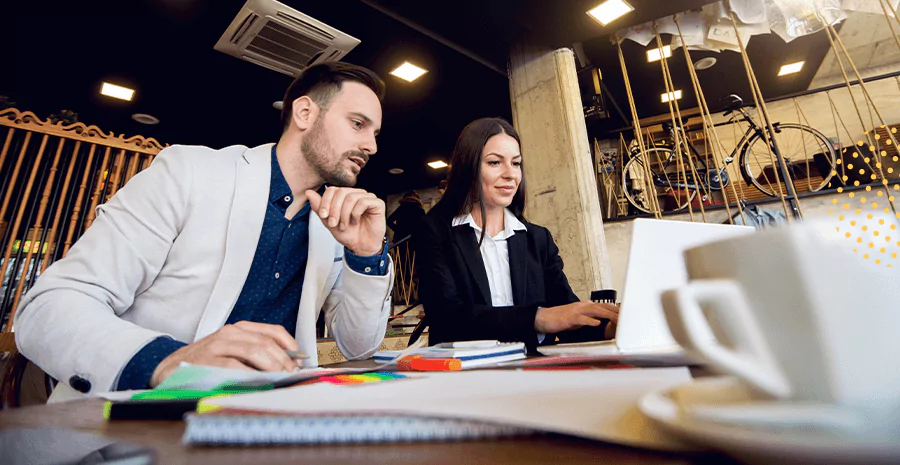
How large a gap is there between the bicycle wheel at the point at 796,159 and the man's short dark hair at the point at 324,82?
230 inches

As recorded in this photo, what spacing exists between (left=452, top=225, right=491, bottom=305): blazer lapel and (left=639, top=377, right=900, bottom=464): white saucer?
58.1 inches

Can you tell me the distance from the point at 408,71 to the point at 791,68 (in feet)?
18.3

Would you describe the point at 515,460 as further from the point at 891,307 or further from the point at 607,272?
the point at 607,272

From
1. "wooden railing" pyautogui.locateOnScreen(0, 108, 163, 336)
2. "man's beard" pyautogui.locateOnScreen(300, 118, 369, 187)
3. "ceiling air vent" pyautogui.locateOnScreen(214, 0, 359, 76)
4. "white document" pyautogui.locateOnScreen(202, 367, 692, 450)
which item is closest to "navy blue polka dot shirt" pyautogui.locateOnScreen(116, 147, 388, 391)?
"man's beard" pyautogui.locateOnScreen(300, 118, 369, 187)

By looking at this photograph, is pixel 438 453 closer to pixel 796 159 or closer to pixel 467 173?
pixel 467 173

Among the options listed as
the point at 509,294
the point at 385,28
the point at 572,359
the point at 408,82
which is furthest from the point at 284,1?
the point at 572,359

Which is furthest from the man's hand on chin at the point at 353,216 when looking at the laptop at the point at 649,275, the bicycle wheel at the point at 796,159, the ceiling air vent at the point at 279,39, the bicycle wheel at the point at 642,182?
the bicycle wheel at the point at 796,159

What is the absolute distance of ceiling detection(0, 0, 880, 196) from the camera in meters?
3.30

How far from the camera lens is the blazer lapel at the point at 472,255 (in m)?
1.70

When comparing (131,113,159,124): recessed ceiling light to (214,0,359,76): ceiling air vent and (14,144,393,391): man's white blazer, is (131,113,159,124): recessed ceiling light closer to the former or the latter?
(214,0,359,76): ceiling air vent

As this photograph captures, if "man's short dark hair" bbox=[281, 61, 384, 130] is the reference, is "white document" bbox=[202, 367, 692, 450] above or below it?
below

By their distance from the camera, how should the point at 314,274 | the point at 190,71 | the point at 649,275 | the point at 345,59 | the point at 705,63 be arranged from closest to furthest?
1. the point at 649,275
2. the point at 314,274
3. the point at 345,59
4. the point at 190,71
5. the point at 705,63

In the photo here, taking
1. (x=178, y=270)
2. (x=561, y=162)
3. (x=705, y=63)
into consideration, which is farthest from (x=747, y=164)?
(x=178, y=270)

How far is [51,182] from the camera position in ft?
12.0
